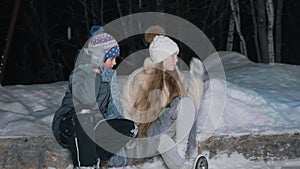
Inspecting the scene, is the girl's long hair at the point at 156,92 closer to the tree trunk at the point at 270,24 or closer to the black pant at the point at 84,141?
the black pant at the point at 84,141

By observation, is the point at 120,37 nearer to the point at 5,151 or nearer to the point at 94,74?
the point at 5,151

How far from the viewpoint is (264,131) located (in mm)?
7027

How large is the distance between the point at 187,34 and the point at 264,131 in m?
5.74

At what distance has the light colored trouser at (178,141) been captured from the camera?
5.50 meters

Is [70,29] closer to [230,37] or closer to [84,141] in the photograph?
[230,37]

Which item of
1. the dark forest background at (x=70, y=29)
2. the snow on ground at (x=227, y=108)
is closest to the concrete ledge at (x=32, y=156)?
the snow on ground at (x=227, y=108)

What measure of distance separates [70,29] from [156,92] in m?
14.1

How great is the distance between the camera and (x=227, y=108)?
7.61 meters

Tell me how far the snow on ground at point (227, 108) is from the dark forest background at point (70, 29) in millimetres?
5405

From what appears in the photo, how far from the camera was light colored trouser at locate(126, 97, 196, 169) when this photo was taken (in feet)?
18.0

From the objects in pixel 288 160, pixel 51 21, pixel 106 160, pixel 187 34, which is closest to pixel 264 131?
A: pixel 288 160

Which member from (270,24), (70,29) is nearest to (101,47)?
(270,24)

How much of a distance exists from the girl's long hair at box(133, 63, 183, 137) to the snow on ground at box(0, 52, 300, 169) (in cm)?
100

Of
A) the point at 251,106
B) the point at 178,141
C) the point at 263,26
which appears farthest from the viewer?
the point at 263,26
